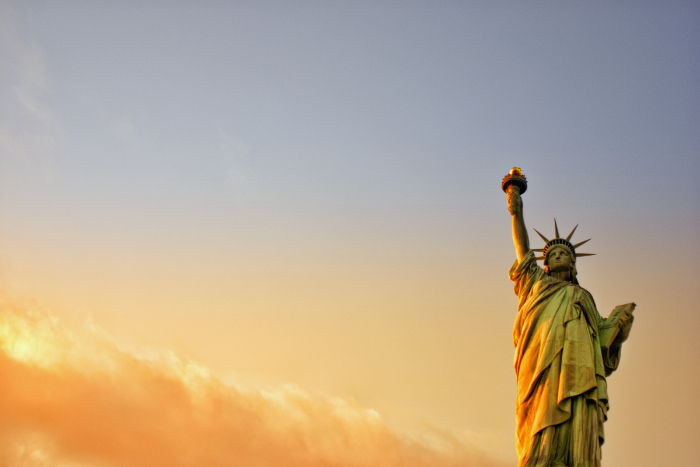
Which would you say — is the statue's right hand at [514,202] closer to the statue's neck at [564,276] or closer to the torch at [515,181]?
the torch at [515,181]

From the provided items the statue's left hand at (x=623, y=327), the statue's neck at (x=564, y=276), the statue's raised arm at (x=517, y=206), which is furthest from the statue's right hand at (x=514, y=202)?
the statue's left hand at (x=623, y=327)

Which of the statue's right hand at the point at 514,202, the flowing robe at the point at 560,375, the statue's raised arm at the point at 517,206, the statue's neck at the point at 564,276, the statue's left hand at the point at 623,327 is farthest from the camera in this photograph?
the statue's right hand at the point at 514,202

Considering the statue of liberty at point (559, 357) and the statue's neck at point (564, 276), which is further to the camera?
the statue's neck at point (564, 276)

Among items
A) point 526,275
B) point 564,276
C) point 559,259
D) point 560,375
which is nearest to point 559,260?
point 559,259

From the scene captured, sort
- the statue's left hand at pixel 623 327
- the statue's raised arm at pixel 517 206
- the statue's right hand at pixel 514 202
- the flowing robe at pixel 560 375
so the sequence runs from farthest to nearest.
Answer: the statue's right hand at pixel 514 202
the statue's raised arm at pixel 517 206
the statue's left hand at pixel 623 327
the flowing robe at pixel 560 375

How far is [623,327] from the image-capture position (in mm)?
16562

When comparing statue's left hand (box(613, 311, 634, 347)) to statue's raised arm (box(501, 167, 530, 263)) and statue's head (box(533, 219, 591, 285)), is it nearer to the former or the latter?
statue's head (box(533, 219, 591, 285))

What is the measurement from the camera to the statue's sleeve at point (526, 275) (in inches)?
704

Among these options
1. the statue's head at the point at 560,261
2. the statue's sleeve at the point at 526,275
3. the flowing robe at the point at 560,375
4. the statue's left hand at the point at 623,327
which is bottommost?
the flowing robe at the point at 560,375

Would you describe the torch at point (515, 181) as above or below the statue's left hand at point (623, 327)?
above

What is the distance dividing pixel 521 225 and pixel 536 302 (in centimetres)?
246

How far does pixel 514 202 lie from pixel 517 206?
14cm

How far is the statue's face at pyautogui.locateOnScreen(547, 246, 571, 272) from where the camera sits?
705 inches

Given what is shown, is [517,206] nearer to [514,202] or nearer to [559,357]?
[514,202]
